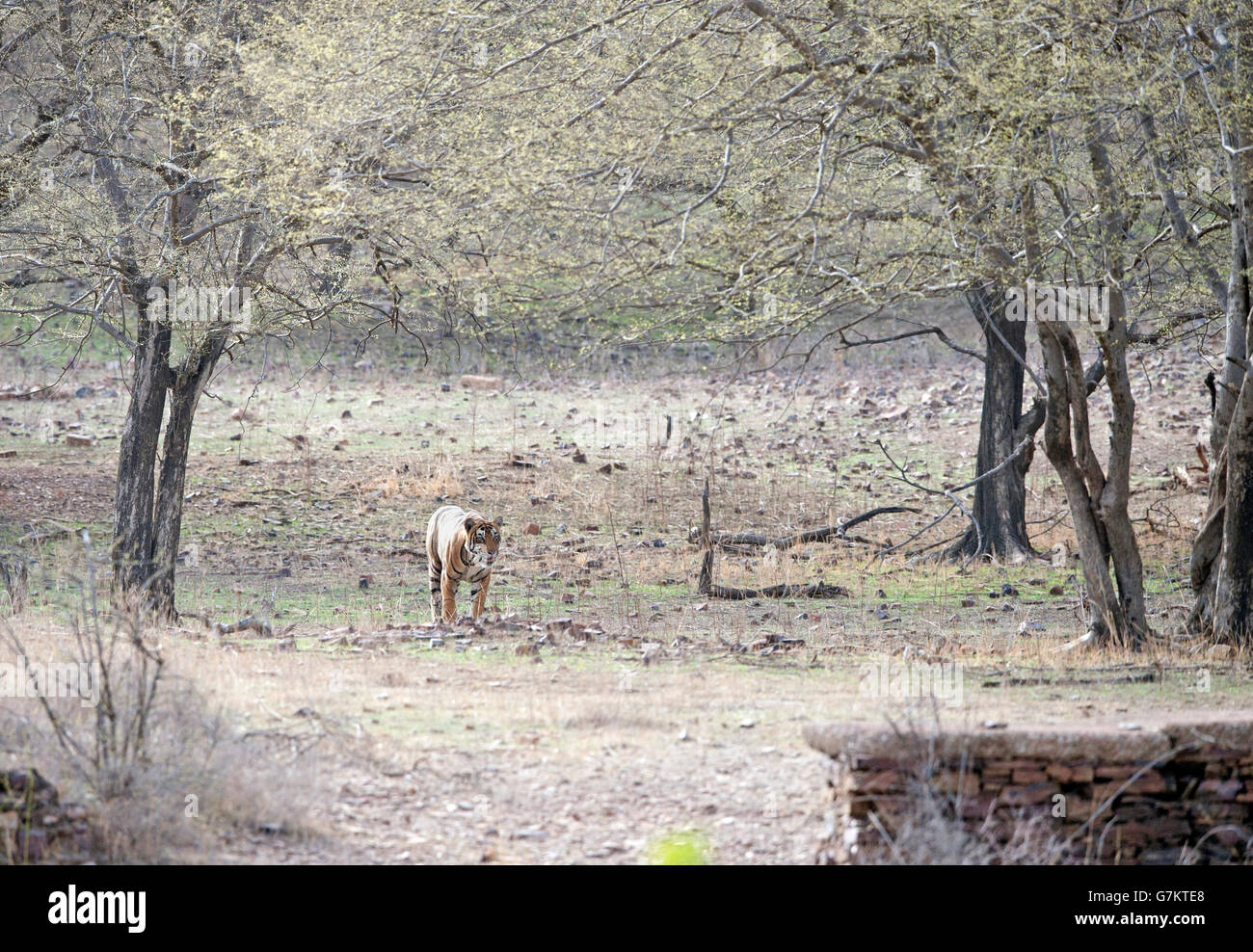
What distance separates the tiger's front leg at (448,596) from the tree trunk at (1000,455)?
663 cm

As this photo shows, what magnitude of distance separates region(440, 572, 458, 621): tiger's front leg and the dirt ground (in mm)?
543

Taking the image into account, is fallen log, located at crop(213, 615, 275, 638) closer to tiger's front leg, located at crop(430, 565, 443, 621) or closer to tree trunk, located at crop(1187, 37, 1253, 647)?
tiger's front leg, located at crop(430, 565, 443, 621)

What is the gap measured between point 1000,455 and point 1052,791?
10161mm

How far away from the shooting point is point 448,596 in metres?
13.0

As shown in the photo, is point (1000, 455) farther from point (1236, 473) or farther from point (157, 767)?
point (157, 767)

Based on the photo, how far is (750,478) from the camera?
22.4 metres

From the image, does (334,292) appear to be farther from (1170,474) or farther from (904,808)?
(1170,474)

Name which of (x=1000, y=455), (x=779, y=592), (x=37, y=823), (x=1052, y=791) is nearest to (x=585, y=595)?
(x=779, y=592)

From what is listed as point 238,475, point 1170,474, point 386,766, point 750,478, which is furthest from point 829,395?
point 386,766

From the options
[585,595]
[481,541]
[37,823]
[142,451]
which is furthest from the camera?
[585,595]

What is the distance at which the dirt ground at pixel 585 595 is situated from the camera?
23.1 ft

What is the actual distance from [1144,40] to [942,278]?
7.97 ft

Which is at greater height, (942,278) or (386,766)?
(942,278)

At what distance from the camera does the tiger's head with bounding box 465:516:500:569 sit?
12.7 metres
